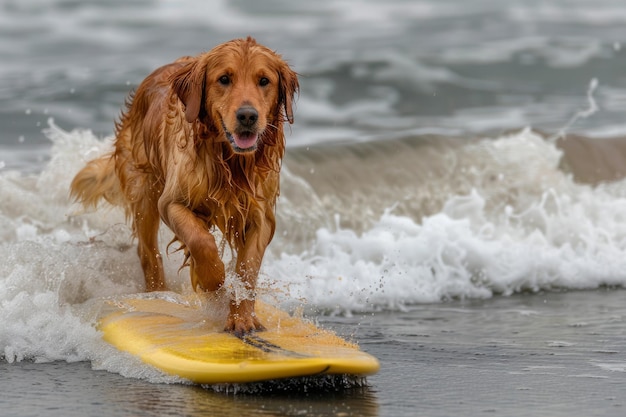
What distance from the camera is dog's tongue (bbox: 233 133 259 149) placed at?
625 cm

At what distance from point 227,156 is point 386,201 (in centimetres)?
562

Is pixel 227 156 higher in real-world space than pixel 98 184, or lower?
lower

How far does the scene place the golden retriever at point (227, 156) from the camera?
629 cm


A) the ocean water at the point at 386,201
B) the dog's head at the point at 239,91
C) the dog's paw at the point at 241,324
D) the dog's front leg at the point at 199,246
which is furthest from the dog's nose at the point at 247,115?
the ocean water at the point at 386,201

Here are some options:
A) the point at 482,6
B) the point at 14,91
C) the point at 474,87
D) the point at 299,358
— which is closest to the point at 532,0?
the point at 482,6

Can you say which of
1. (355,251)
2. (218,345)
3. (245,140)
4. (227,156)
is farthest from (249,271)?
(355,251)

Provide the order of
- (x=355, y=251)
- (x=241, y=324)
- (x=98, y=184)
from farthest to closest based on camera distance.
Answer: (x=355, y=251) → (x=98, y=184) → (x=241, y=324)

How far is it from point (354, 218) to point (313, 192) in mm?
485

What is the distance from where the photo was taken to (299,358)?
5895 mm

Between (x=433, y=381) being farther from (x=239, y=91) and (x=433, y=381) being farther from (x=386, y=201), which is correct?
(x=386, y=201)

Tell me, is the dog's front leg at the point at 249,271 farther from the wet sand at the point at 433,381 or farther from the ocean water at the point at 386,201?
the wet sand at the point at 433,381

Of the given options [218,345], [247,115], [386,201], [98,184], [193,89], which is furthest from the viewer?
[386,201]

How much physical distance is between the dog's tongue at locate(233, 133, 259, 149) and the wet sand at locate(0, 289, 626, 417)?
4.08 feet

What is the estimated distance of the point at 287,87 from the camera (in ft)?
21.3
